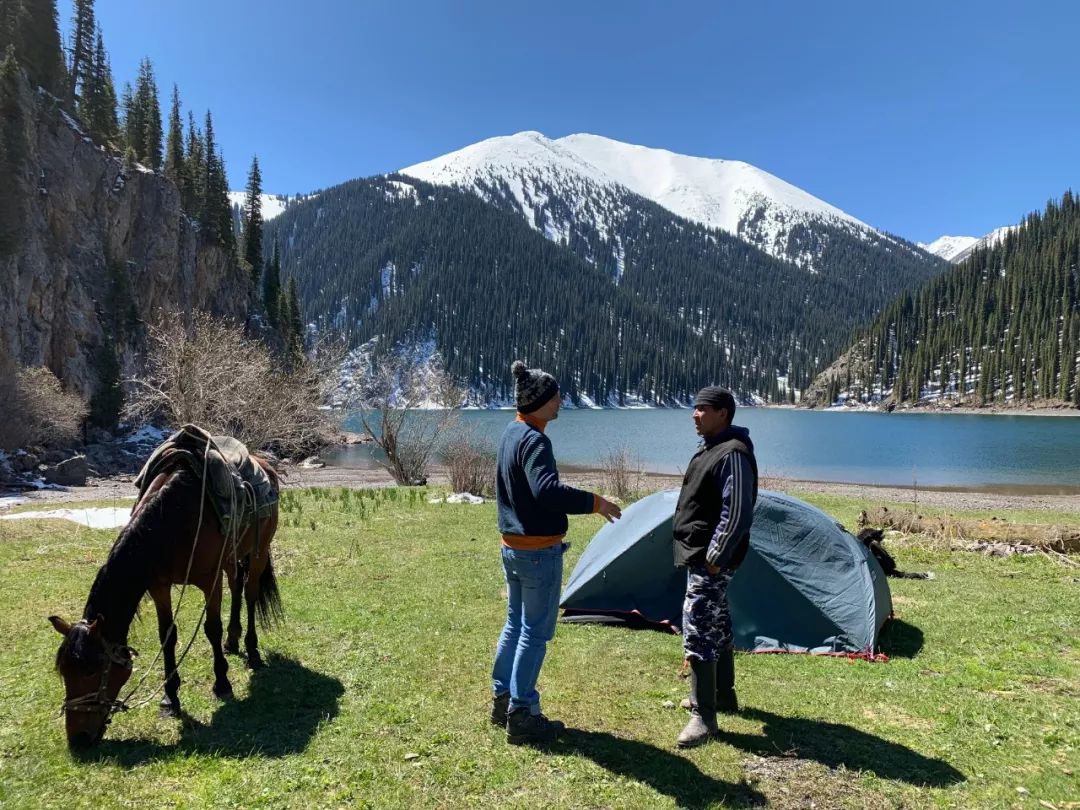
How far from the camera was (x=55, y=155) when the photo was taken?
39.3 meters

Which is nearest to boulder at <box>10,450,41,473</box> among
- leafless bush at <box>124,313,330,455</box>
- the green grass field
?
leafless bush at <box>124,313,330,455</box>

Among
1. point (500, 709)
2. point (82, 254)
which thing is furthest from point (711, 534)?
point (82, 254)

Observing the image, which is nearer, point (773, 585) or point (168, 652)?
point (168, 652)

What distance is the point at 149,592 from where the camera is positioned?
444cm

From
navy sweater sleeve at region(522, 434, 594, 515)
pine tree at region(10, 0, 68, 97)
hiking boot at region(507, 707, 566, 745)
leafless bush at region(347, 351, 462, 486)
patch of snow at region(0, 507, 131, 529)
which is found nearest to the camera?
navy sweater sleeve at region(522, 434, 594, 515)

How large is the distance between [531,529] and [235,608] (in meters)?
3.47

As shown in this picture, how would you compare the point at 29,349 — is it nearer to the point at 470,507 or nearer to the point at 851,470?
the point at 470,507

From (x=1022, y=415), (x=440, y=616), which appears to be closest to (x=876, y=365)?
(x=1022, y=415)

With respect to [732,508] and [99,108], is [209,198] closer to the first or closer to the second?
[99,108]

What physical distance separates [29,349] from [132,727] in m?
38.6

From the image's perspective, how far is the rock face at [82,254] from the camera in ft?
111

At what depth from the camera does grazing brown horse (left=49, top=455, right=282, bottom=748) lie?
150 inches

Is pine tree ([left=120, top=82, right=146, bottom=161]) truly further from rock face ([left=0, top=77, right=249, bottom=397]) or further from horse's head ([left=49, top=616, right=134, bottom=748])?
horse's head ([left=49, top=616, right=134, bottom=748])

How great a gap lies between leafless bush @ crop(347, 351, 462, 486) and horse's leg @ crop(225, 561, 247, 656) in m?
16.8
